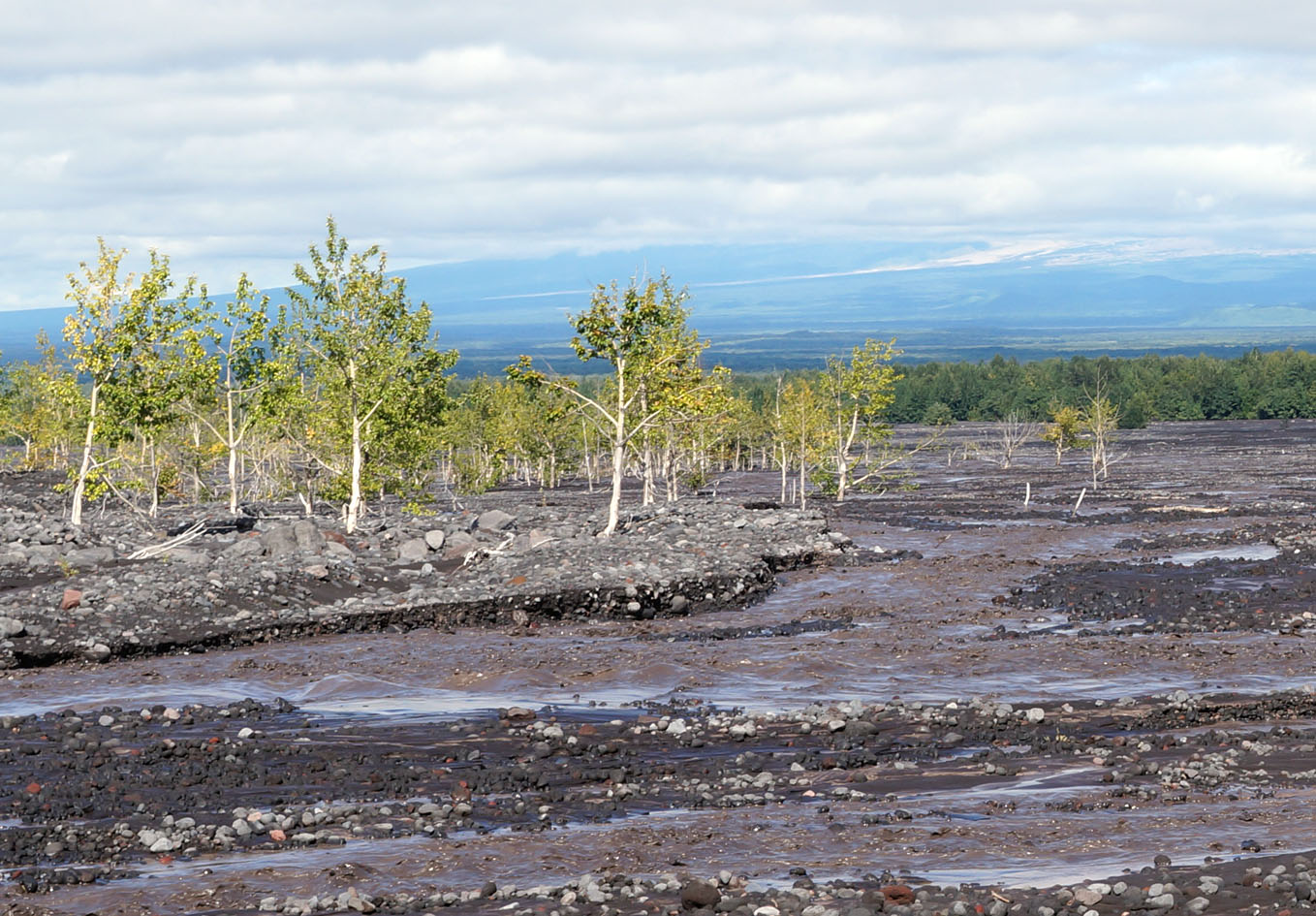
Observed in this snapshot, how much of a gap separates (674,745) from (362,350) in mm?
Result: 31125

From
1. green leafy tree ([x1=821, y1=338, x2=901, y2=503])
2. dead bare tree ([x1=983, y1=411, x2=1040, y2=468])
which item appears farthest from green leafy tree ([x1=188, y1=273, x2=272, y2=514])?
dead bare tree ([x1=983, y1=411, x2=1040, y2=468])

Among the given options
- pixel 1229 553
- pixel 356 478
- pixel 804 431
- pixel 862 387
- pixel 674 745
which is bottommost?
pixel 1229 553

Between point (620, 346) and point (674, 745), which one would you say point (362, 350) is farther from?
point (674, 745)

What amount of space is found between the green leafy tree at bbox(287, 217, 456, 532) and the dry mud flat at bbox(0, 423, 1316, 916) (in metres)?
8.65

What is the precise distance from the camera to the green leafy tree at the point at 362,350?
45656mm

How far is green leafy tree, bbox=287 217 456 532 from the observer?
4566 centimetres

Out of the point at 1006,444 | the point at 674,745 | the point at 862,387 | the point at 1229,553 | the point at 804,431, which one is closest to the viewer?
the point at 674,745

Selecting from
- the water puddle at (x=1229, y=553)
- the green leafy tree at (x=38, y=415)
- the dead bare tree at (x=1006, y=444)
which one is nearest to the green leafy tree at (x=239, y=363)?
the green leafy tree at (x=38, y=415)

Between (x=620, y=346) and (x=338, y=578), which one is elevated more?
(x=620, y=346)

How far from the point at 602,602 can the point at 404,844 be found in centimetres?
2050

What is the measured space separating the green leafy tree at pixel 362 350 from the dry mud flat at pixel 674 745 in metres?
8.65

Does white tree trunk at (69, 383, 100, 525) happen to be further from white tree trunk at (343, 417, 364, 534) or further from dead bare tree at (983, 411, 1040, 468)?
dead bare tree at (983, 411, 1040, 468)

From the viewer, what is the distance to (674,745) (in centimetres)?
1797

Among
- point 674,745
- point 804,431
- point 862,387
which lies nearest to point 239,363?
point 862,387
